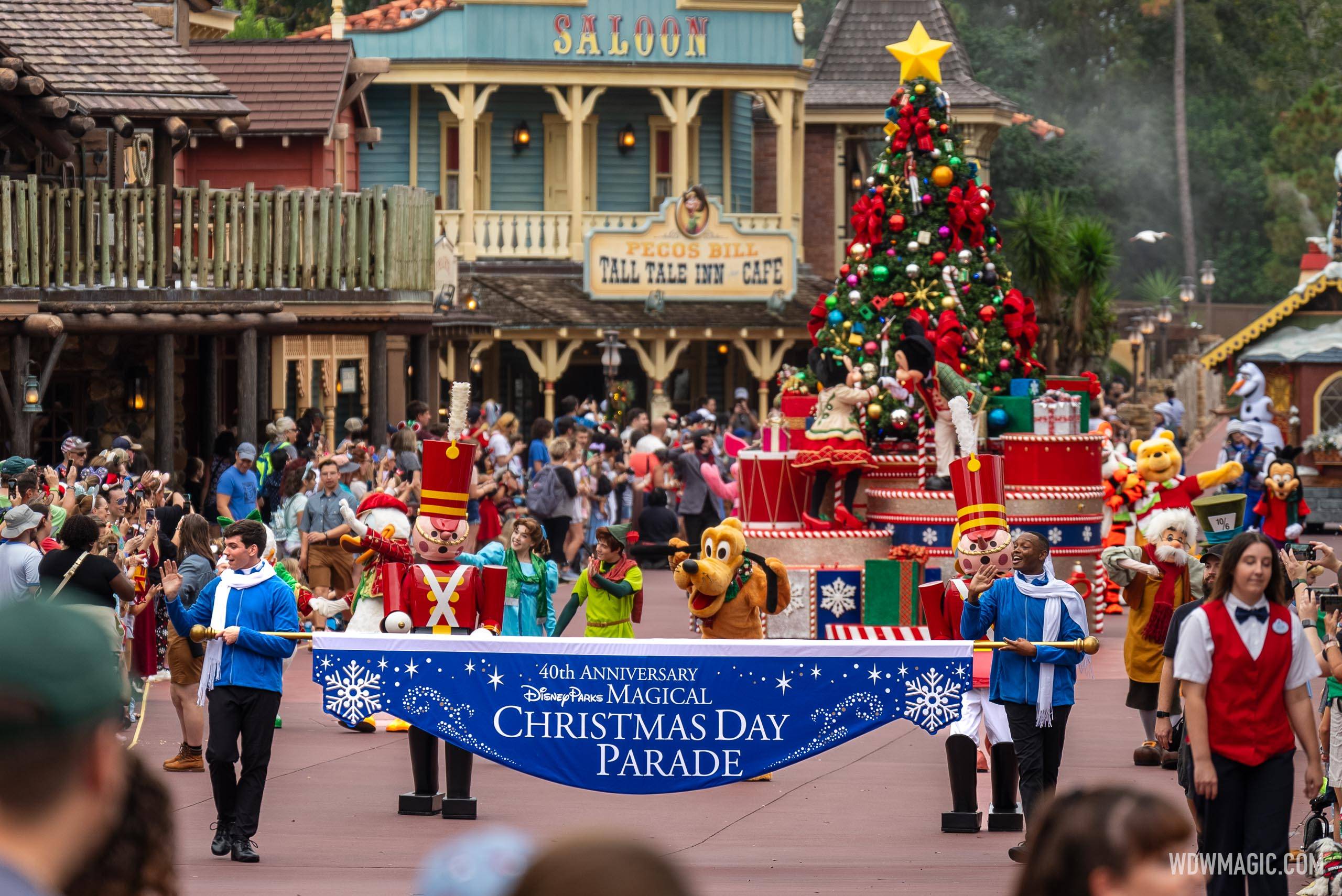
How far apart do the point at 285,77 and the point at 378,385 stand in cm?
792

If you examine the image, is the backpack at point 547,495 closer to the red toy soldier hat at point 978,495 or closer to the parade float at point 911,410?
the parade float at point 911,410

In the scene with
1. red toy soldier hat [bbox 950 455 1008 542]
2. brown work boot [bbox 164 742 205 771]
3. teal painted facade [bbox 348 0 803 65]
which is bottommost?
brown work boot [bbox 164 742 205 771]

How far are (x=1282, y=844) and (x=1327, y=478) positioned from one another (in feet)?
73.7

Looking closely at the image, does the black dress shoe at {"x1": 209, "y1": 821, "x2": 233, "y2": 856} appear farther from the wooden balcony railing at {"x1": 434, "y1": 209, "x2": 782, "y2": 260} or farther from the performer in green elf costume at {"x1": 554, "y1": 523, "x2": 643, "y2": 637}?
the wooden balcony railing at {"x1": 434, "y1": 209, "x2": 782, "y2": 260}

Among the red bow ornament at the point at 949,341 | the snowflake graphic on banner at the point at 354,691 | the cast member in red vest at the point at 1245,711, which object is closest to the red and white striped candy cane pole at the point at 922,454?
the red bow ornament at the point at 949,341

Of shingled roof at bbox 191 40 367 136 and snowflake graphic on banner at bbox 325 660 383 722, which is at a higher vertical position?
shingled roof at bbox 191 40 367 136

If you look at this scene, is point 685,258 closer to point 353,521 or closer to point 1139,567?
point 353,521

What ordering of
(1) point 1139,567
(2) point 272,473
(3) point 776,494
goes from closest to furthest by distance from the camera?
1. (1) point 1139,567
2. (3) point 776,494
3. (2) point 272,473

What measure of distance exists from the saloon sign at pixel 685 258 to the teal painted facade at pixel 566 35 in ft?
8.02

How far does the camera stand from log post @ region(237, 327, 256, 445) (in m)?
19.9

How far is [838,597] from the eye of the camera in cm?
1706

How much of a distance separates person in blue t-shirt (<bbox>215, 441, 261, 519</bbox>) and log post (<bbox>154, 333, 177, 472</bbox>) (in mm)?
3027

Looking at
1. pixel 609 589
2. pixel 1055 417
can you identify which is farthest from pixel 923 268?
pixel 609 589

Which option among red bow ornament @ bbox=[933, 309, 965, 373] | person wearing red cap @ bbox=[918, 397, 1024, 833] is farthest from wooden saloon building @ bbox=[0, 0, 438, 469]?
person wearing red cap @ bbox=[918, 397, 1024, 833]
